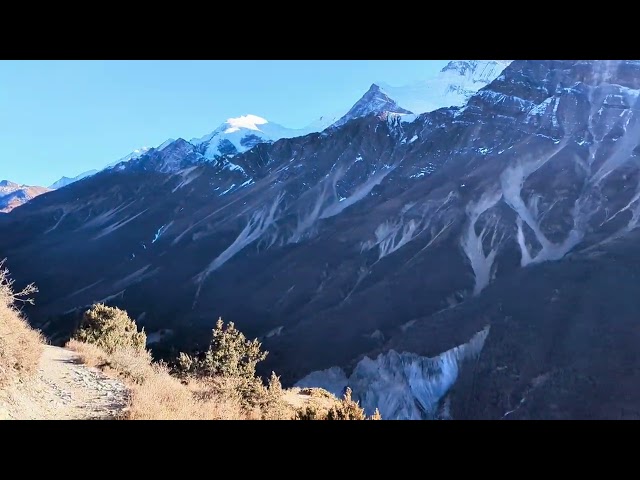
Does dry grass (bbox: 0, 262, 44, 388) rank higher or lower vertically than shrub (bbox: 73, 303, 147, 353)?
higher

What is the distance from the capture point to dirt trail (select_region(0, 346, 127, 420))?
7.18m

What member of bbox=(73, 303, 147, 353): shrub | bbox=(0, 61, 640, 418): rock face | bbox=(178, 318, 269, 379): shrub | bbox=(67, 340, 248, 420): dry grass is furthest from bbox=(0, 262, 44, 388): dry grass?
bbox=(0, 61, 640, 418): rock face

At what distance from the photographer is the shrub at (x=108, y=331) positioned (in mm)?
15938

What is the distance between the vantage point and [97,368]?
10.8 metres

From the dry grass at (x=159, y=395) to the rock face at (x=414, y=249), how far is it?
4415 cm

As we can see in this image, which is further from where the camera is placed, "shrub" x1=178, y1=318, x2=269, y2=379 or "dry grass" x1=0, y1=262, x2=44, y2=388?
Answer: "shrub" x1=178, y1=318, x2=269, y2=379

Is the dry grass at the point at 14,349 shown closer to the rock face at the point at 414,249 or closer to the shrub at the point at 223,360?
the shrub at the point at 223,360

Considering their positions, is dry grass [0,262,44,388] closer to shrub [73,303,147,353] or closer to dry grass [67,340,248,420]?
dry grass [67,340,248,420]

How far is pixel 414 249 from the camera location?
3807 inches

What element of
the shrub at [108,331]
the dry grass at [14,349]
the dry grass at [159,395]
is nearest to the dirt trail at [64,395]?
the dry grass at [14,349]

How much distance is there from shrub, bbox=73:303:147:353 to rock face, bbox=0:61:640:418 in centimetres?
3870

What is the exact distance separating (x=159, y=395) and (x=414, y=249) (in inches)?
3586
